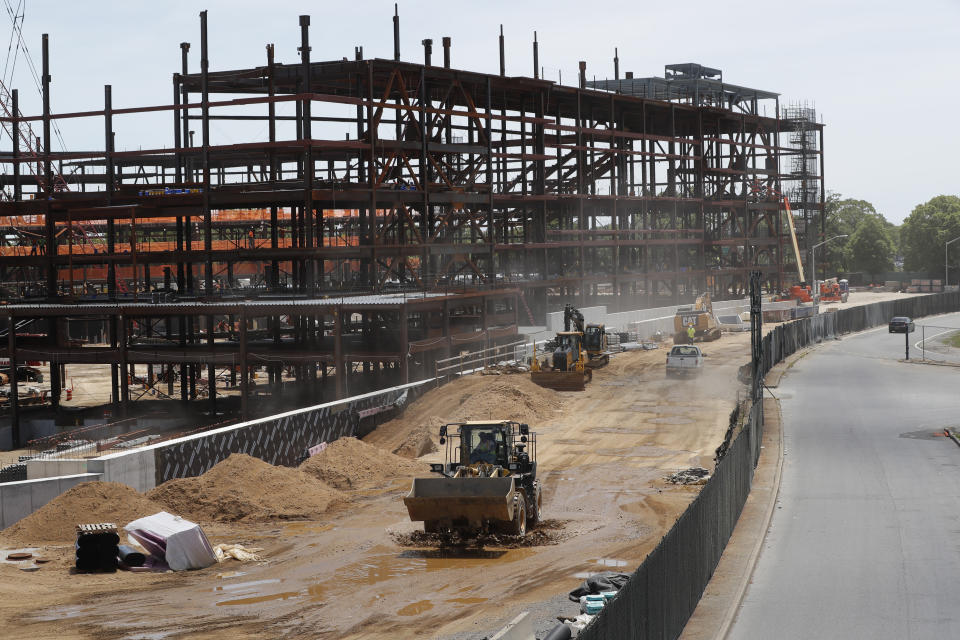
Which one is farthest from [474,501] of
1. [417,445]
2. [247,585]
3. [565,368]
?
[565,368]

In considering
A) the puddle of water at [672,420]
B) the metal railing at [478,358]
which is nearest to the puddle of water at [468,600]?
the puddle of water at [672,420]

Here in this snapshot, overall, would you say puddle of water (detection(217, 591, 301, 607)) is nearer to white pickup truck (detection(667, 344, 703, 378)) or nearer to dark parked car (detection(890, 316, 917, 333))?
white pickup truck (detection(667, 344, 703, 378))

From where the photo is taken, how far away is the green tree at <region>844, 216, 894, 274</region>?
175 m

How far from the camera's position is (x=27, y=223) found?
3696 inches

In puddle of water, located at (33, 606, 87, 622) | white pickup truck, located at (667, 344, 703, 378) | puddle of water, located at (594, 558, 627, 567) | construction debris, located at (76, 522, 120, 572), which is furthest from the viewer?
white pickup truck, located at (667, 344, 703, 378)

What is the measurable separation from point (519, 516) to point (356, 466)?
11663 millimetres

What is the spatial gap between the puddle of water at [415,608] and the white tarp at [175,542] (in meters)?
5.94

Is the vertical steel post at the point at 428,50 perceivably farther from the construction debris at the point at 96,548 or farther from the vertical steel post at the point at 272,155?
the construction debris at the point at 96,548

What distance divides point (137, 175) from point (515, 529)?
252ft

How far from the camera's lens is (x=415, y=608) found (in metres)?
20.1

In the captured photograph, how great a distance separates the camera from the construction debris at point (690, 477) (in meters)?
33.0

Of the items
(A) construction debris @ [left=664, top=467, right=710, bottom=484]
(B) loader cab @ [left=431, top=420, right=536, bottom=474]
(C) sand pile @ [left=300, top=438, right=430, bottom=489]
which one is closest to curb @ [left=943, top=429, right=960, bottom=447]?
(A) construction debris @ [left=664, top=467, right=710, bottom=484]

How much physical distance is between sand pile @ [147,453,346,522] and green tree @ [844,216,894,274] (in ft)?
526

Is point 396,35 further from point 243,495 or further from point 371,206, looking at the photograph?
point 243,495
